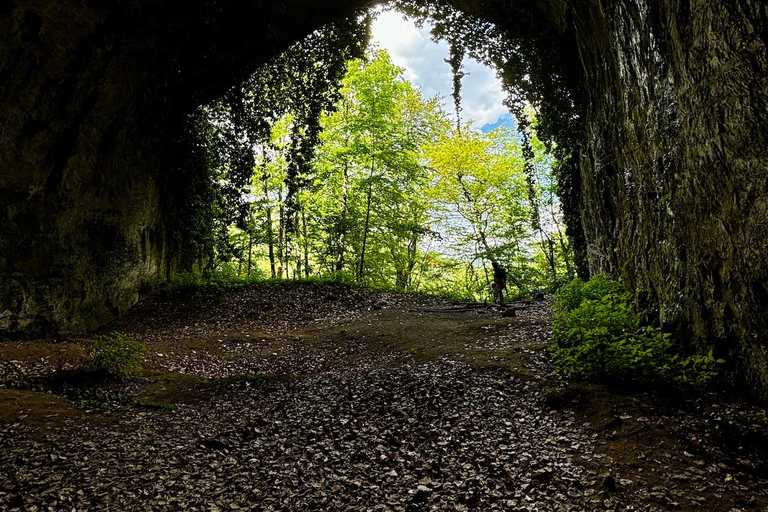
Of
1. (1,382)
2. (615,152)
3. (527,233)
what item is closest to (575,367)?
(615,152)

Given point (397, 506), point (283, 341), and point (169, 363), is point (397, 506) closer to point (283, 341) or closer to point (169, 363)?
point (169, 363)

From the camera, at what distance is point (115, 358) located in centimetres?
574

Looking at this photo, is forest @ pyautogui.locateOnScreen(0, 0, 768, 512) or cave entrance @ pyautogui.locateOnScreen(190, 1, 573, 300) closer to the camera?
forest @ pyautogui.locateOnScreen(0, 0, 768, 512)

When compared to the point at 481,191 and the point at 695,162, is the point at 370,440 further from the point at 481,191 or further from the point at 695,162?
the point at 481,191

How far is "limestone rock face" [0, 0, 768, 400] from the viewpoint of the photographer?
3.69 meters

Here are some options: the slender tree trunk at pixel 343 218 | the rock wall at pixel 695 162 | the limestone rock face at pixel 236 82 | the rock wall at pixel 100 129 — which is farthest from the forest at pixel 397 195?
the rock wall at pixel 695 162

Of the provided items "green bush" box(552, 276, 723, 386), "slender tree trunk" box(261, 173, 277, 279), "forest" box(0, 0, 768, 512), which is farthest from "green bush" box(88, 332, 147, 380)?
"slender tree trunk" box(261, 173, 277, 279)

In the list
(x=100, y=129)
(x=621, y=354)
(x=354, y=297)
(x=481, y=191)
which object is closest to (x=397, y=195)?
(x=481, y=191)

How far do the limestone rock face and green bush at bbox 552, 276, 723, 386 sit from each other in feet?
1.03

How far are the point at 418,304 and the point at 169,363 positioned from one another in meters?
9.26

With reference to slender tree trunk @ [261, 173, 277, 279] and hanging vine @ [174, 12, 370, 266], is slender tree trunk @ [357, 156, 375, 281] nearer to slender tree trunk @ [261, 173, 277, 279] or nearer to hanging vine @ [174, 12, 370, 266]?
slender tree trunk @ [261, 173, 277, 279]

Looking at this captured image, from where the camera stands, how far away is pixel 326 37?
12500 millimetres

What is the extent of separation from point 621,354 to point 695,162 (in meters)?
2.35

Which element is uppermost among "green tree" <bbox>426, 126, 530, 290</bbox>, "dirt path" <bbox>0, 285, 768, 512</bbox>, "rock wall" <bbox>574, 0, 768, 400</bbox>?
"green tree" <bbox>426, 126, 530, 290</bbox>
